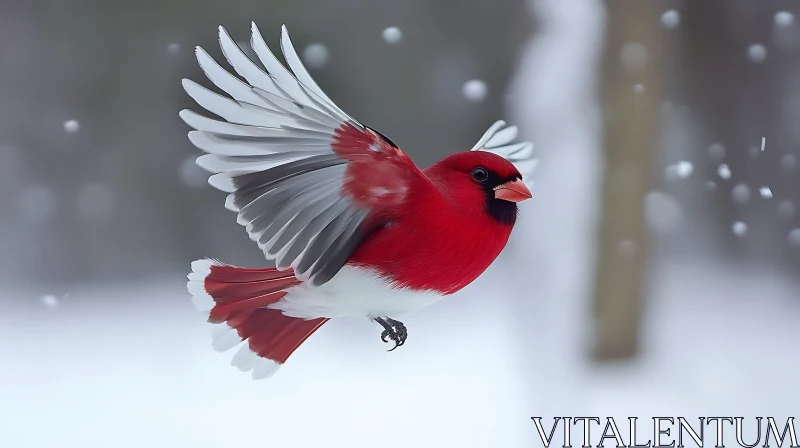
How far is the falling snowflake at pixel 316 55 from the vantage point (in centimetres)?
85

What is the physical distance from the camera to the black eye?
1.61ft

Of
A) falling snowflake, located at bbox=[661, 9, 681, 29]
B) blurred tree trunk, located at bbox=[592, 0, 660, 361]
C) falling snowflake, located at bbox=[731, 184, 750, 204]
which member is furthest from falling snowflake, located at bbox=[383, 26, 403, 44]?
falling snowflake, located at bbox=[731, 184, 750, 204]

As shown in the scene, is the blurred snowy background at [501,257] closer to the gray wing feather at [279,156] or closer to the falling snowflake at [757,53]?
the falling snowflake at [757,53]

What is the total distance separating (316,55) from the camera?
875mm

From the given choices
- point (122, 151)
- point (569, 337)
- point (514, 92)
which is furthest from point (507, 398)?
point (122, 151)

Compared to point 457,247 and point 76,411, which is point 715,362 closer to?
point 457,247

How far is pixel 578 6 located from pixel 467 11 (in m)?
0.16

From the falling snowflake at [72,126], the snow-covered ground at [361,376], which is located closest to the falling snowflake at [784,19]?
the snow-covered ground at [361,376]

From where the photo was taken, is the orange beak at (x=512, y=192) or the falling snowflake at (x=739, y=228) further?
the falling snowflake at (x=739, y=228)

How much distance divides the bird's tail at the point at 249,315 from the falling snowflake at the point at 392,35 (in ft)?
1.80

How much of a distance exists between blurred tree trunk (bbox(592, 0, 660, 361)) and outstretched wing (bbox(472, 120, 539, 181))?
460 millimetres

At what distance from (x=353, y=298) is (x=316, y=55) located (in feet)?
1.50

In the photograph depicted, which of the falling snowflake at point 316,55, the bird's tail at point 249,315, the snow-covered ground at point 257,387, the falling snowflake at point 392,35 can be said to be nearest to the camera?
the bird's tail at point 249,315

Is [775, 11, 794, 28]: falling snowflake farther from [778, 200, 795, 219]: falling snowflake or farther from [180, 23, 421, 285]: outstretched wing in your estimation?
[180, 23, 421, 285]: outstretched wing
